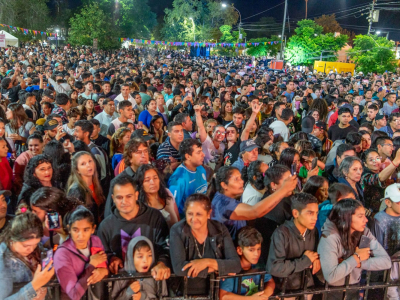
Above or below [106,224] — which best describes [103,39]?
above

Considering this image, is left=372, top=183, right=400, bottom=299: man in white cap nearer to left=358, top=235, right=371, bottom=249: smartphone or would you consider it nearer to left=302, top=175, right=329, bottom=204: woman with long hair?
left=358, top=235, right=371, bottom=249: smartphone

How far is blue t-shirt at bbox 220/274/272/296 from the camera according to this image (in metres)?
2.81

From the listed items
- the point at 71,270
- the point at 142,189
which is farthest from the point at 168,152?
the point at 71,270

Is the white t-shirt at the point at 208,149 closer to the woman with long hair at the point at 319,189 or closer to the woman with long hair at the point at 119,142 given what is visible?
the woman with long hair at the point at 119,142

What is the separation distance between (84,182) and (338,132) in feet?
15.9

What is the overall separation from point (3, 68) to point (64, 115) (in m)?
6.92

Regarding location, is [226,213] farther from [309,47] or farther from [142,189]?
[309,47]

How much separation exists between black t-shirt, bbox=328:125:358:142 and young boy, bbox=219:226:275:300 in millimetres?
4323

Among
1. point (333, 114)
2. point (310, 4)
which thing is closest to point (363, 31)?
point (310, 4)

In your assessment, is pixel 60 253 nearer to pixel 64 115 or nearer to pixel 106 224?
pixel 106 224

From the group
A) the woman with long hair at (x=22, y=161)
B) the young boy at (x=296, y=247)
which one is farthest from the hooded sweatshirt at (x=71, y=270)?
the woman with long hair at (x=22, y=161)

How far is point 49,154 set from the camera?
4.10 m

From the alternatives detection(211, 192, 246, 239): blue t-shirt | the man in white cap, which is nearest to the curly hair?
detection(211, 192, 246, 239): blue t-shirt

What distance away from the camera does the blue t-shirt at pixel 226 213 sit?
120 inches
